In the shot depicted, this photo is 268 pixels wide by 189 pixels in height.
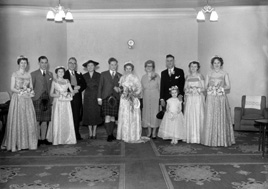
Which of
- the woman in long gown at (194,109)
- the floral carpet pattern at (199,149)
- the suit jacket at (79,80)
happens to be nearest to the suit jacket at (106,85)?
the suit jacket at (79,80)

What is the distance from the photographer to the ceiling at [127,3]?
8734 mm

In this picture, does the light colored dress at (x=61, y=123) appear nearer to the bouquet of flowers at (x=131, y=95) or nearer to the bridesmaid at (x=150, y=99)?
the bouquet of flowers at (x=131, y=95)

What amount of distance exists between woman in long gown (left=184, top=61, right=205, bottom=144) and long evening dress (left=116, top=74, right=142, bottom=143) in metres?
1.11

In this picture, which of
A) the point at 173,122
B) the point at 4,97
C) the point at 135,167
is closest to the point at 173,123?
the point at 173,122

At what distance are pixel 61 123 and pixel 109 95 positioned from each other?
4.08 feet

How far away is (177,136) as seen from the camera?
22.8ft

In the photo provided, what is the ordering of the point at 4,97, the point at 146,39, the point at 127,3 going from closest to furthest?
the point at 4,97 → the point at 127,3 → the point at 146,39

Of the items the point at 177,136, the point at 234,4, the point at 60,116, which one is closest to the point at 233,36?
the point at 234,4

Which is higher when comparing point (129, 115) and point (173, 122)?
point (129, 115)

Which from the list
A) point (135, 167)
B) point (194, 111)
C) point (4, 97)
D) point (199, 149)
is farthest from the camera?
point (4, 97)

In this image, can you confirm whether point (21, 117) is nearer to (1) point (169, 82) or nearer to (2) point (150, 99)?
(2) point (150, 99)

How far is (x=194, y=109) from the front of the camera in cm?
700

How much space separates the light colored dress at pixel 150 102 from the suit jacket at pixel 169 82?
163 mm

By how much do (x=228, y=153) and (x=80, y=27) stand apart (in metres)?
6.68
